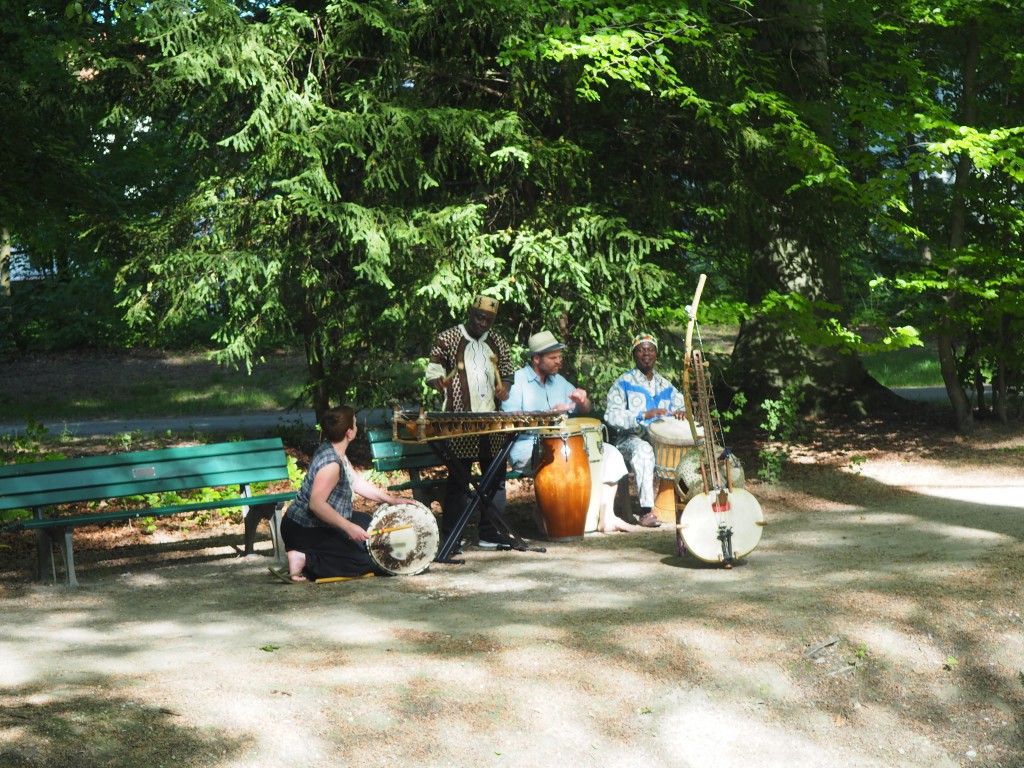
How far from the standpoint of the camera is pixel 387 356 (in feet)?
40.3

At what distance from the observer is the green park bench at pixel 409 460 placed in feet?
31.7

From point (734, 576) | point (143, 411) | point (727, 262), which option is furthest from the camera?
point (143, 411)

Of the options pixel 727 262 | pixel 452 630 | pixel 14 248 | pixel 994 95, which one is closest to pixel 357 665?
pixel 452 630

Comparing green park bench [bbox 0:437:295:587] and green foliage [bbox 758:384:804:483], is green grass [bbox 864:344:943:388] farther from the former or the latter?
green park bench [bbox 0:437:295:587]

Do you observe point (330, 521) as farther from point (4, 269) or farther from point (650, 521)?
point (4, 269)

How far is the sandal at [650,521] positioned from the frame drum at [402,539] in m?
2.40

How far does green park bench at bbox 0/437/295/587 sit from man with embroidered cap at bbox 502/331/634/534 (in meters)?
1.85

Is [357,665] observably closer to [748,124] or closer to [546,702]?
[546,702]

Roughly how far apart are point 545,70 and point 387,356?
3.20 m

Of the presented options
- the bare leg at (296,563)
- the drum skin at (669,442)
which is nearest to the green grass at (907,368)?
the drum skin at (669,442)

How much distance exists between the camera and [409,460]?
9.79m

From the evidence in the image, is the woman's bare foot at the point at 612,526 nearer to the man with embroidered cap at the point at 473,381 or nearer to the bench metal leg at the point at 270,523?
the man with embroidered cap at the point at 473,381

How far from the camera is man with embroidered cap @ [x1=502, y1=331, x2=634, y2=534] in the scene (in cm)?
955

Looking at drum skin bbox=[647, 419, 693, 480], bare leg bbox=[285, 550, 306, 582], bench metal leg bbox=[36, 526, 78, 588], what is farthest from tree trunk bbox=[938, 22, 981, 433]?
bench metal leg bbox=[36, 526, 78, 588]
